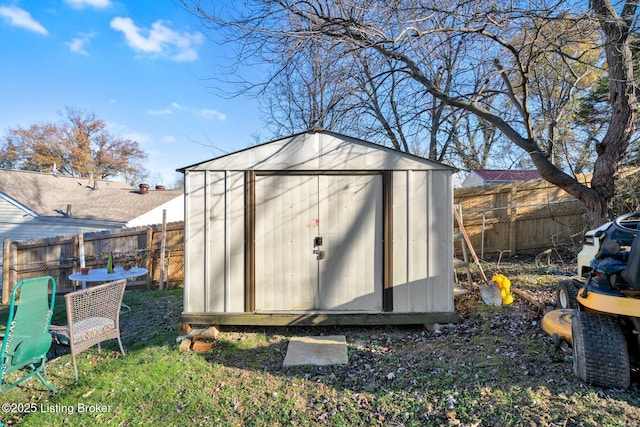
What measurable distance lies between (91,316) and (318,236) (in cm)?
278

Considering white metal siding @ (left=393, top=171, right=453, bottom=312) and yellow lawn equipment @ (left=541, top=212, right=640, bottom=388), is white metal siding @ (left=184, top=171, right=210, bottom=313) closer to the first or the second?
white metal siding @ (left=393, top=171, right=453, bottom=312)

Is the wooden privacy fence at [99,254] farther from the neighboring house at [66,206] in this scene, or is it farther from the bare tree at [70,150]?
the bare tree at [70,150]

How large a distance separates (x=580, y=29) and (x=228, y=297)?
6541 mm

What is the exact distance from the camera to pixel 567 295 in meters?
4.35

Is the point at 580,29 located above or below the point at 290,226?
above

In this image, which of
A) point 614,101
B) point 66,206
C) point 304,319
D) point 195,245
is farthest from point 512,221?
point 66,206

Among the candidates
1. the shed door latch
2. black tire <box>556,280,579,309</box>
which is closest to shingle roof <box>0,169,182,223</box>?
the shed door latch

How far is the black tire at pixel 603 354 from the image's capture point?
2.73 m

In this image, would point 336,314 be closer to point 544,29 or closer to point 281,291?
point 281,291

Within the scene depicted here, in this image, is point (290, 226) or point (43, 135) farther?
point (43, 135)

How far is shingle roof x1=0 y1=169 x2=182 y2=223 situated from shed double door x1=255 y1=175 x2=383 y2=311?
35.1ft

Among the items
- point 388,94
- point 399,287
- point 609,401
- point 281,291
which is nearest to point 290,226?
point 281,291

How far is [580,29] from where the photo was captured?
5242mm

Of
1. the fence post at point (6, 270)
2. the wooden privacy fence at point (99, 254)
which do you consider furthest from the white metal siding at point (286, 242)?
the fence post at point (6, 270)
